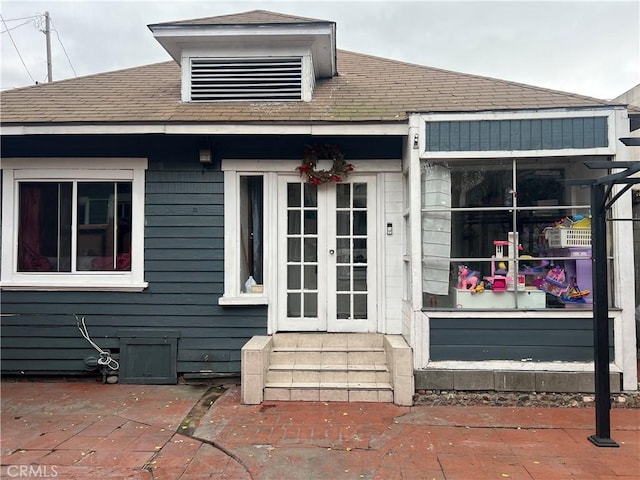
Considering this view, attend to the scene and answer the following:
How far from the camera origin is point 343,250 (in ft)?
18.7

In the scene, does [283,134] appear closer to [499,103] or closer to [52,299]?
Answer: [499,103]

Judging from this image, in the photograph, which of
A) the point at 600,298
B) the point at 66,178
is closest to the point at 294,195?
the point at 66,178

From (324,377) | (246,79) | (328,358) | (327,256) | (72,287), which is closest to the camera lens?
(324,377)

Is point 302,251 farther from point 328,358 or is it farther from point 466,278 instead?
point 466,278

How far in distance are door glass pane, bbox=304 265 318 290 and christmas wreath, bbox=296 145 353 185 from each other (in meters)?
1.07

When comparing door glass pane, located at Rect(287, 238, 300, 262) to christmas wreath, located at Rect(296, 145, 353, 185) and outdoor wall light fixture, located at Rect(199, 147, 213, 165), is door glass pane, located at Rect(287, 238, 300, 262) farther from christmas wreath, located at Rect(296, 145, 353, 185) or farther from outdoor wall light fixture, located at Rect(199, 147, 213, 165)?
outdoor wall light fixture, located at Rect(199, 147, 213, 165)

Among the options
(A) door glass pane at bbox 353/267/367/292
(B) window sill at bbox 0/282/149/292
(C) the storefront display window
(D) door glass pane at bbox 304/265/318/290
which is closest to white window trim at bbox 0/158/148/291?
(B) window sill at bbox 0/282/149/292

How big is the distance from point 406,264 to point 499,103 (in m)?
2.17

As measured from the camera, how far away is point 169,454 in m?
3.71

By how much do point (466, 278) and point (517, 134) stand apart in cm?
166

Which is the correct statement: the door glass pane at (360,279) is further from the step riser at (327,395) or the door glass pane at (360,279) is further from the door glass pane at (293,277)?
the step riser at (327,395)

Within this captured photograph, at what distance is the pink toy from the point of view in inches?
198

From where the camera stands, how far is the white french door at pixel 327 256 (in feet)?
18.5

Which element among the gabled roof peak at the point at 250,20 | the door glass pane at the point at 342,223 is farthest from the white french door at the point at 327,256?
the gabled roof peak at the point at 250,20
